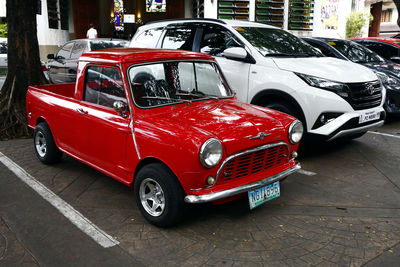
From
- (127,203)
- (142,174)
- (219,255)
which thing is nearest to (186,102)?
(142,174)

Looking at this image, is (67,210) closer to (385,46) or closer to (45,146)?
(45,146)

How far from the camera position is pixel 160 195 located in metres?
3.51

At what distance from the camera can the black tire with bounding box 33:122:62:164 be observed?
5129 mm

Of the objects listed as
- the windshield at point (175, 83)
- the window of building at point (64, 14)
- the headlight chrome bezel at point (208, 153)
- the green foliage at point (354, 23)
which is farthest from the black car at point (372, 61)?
the green foliage at point (354, 23)

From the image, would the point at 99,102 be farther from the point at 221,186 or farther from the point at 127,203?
the point at 221,186

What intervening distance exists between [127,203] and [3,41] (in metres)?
13.7

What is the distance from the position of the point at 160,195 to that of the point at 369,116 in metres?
3.50

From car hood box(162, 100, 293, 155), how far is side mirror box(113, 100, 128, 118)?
0.49 metres

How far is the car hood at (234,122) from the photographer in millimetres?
3346

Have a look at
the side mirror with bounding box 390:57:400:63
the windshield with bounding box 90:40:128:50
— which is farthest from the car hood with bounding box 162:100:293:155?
the windshield with bounding box 90:40:128:50

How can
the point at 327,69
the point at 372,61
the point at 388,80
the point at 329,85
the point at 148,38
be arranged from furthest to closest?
the point at 372,61
the point at 388,80
the point at 148,38
the point at 327,69
the point at 329,85

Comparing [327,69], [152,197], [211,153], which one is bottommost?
[152,197]

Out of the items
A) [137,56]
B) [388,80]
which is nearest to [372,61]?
[388,80]

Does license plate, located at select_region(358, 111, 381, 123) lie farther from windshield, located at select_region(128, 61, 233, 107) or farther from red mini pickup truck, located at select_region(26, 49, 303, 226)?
windshield, located at select_region(128, 61, 233, 107)
